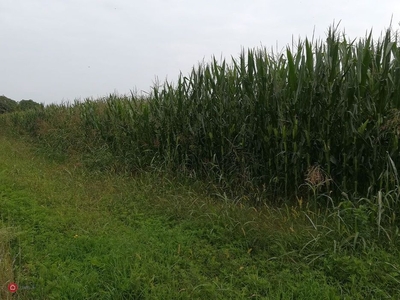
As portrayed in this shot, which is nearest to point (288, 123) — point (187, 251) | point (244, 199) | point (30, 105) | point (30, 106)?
point (244, 199)

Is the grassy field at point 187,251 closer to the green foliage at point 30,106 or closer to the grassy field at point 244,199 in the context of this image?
the grassy field at point 244,199

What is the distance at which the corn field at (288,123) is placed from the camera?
10.7 feet

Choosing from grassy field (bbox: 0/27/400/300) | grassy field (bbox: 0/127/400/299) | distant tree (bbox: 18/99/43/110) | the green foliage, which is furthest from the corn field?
distant tree (bbox: 18/99/43/110)

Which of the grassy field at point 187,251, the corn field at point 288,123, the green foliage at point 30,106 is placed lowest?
the grassy field at point 187,251

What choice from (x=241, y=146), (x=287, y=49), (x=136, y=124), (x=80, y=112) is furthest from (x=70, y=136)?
(x=287, y=49)

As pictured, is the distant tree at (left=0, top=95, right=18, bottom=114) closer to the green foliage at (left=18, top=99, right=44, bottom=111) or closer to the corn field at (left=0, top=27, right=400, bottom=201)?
the green foliage at (left=18, top=99, right=44, bottom=111)

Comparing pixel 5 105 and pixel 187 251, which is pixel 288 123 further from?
pixel 5 105

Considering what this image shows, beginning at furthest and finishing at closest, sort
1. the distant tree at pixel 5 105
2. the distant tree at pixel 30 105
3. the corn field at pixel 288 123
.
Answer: the distant tree at pixel 5 105
the distant tree at pixel 30 105
the corn field at pixel 288 123

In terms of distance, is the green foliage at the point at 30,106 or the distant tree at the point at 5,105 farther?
the distant tree at the point at 5,105

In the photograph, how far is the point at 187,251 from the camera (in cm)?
294

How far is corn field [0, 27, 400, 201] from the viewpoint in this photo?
3256mm

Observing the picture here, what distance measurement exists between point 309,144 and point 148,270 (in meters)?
2.23

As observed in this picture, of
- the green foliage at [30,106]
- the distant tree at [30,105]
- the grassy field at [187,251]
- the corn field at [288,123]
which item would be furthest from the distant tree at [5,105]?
the grassy field at [187,251]

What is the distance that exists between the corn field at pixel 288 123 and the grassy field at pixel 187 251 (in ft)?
1.73
